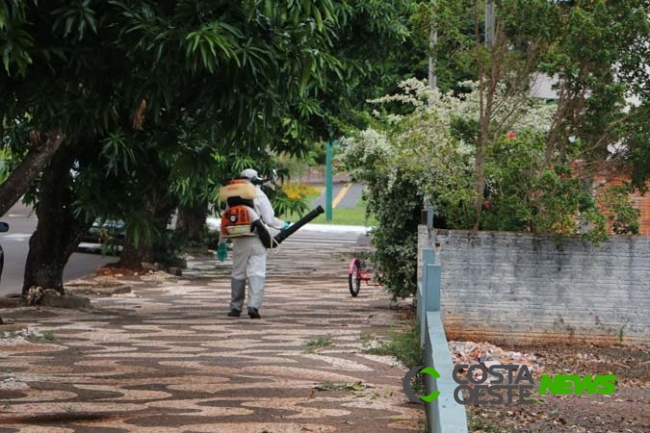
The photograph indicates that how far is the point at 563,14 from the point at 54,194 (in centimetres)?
670

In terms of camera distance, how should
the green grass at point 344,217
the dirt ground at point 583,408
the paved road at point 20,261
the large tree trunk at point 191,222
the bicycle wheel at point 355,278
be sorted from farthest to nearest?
the green grass at point 344,217 → the large tree trunk at point 191,222 → the paved road at point 20,261 → the bicycle wheel at point 355,278 → the dirt ground at point 583,408

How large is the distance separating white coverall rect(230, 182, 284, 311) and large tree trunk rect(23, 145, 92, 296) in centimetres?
190

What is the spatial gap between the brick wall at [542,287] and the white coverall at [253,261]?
2.90 metres

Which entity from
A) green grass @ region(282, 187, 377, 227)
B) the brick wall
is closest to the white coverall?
the brick wall

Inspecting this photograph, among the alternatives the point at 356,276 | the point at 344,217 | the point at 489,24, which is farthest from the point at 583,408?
the point at 344,217

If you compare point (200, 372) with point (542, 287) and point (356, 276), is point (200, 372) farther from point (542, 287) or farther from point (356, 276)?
point (356, 276)

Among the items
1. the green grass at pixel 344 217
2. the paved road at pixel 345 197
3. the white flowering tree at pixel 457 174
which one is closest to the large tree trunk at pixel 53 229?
the white flowering tree at pixel 457 174

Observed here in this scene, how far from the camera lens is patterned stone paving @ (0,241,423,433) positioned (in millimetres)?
8812

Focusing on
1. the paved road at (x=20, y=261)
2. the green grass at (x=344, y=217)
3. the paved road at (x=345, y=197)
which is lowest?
the paved road at (x=20, y=261)

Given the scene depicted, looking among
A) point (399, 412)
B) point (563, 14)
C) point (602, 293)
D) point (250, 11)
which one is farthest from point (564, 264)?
point (250, 11)

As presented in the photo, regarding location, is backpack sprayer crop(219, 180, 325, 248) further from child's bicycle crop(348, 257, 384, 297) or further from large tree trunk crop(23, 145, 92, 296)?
child's bicycle crop(348, 257, 384, 297)

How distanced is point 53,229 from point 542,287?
258 inches

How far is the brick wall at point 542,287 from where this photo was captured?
1336cm

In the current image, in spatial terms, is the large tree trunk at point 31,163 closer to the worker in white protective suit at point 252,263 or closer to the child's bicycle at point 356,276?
the worker in white protective suit at point 252,263
